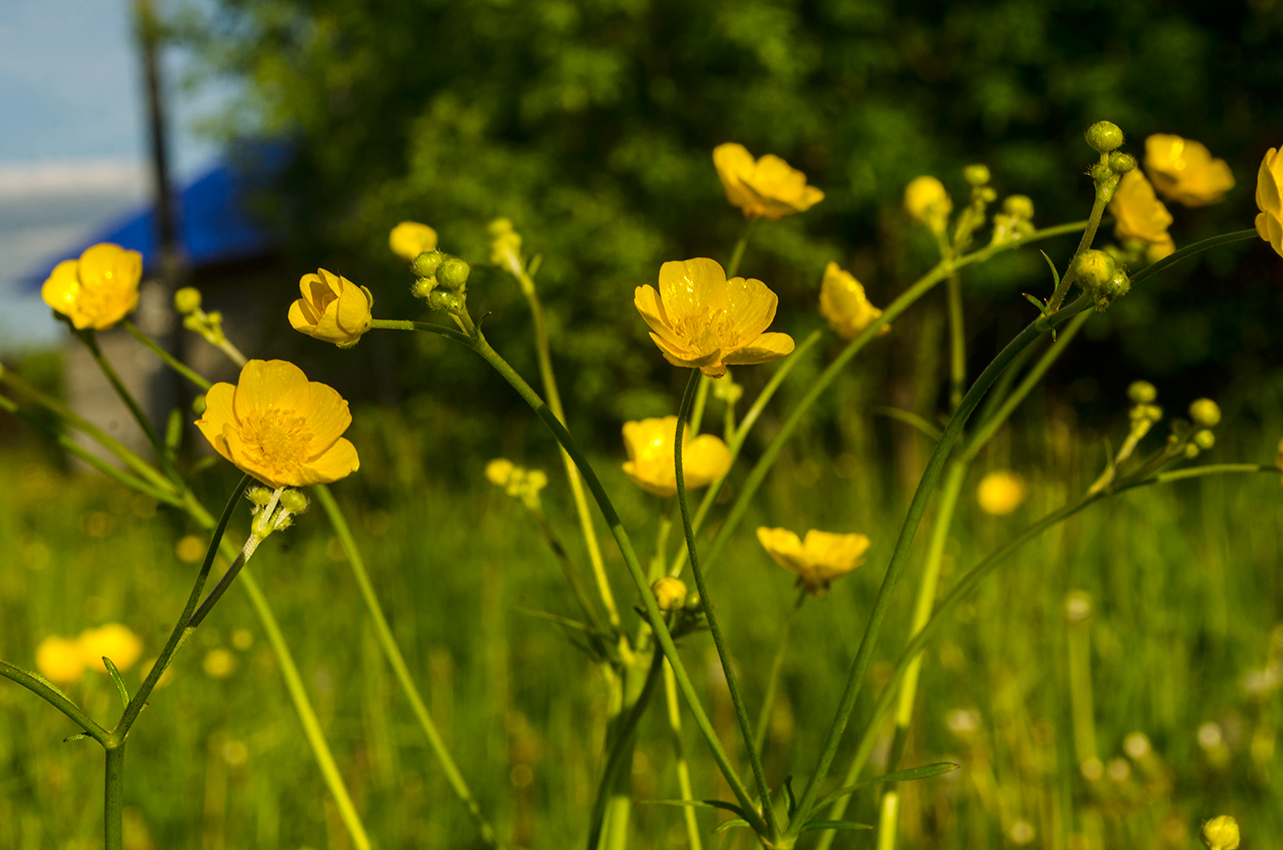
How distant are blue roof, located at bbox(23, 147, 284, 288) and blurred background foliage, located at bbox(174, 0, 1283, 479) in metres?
3.08

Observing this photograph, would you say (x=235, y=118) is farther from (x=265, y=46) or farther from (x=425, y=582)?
(x=425, y=582)

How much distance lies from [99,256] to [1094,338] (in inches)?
228

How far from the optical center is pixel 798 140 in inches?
233

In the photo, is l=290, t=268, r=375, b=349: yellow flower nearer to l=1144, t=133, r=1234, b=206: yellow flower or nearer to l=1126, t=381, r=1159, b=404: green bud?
l=1126, t=381, r=1159, b=404: green bud

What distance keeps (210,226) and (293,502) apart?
35.0ft

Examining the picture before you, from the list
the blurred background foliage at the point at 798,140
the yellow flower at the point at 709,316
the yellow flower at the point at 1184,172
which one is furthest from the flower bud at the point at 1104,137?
the blurred background foliage at the point at 798,140

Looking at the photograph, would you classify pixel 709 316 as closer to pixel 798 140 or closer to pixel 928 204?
pixel 928 204

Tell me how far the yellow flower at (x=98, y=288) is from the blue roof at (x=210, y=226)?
7.30m

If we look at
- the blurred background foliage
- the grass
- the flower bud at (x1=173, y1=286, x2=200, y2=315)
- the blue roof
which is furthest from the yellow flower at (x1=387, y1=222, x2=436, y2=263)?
the blue roof

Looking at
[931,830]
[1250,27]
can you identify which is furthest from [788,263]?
[931,830]

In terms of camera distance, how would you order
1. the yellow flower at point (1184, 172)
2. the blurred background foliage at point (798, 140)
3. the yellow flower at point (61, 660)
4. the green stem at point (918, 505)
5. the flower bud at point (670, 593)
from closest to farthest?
1. the green stem at point (918, 505)
2. the flower bud at point (670, 593)
3. the yellow flower at point (1184, 172)
4. the yellow flower at point (61, 660)
5. the blurred background foliage at point (798, 140)

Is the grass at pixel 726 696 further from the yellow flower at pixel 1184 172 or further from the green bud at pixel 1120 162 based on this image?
the yellow flower at pixel 1184 172

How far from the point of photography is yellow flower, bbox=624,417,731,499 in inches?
25.3

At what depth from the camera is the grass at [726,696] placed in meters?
1.41
